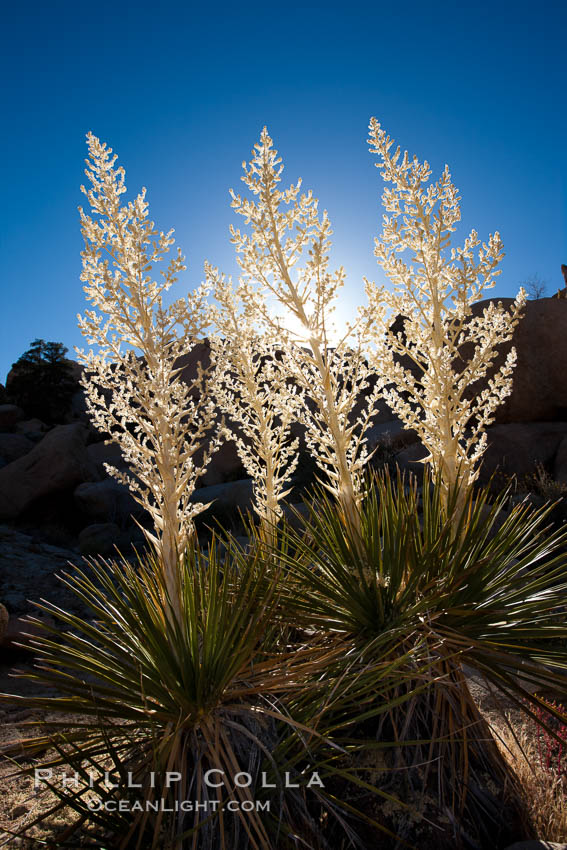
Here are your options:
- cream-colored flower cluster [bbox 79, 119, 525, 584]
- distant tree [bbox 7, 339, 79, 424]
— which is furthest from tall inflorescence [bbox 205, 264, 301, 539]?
distant tree [bbox 7, 339, 79, 424]

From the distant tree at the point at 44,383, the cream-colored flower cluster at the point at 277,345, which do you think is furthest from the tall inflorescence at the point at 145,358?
the distant tree at the point at 44,383

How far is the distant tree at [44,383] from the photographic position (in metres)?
27.2

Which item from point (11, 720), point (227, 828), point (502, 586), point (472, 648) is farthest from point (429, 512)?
point (11, 720)

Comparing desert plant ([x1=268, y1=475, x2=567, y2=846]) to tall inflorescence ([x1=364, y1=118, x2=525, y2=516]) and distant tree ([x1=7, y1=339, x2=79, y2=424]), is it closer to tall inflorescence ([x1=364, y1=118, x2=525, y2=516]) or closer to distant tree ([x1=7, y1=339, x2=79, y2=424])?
tall inflorescence ([x1=364, y1=118, x2=525, y2=516])

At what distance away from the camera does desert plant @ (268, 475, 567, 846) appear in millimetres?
2381

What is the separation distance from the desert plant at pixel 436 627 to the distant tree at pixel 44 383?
27236mm

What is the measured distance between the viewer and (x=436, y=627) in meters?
2.66

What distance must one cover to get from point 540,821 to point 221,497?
12.2m

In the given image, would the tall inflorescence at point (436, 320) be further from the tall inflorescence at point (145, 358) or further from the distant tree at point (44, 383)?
the distant tree at point (44, 383)

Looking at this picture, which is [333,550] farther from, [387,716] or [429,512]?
[387,716]

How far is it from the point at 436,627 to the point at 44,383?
29.2m

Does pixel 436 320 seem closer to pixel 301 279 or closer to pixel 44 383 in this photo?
pixel 301 279

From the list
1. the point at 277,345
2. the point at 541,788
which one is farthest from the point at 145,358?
the point at 541,788

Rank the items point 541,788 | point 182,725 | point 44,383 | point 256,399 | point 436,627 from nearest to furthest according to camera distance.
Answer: point 182,725 < point 436,627 < point 541,788 < point 256,399 < point 44,383
